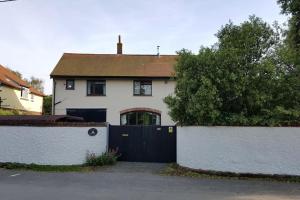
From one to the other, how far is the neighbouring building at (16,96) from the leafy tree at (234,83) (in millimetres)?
23271

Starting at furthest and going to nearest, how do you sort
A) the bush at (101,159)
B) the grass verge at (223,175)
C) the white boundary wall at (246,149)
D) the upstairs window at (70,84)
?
the upstairs window at (70,84) < the bush at (101,159) < the white boundary wall at (246,149) < the grass verge at (223,175)

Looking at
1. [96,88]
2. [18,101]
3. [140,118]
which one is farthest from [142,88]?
[18,101]

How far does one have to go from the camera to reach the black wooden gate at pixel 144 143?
73.4ft

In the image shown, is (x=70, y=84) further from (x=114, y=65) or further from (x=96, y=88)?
(x=114, y=65)

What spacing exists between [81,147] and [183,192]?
832cm

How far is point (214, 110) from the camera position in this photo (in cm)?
1788

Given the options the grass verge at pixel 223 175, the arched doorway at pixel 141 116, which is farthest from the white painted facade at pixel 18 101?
the grass verge at pixel 223 175

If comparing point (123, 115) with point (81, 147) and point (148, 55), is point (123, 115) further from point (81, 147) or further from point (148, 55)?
point (81, 147)

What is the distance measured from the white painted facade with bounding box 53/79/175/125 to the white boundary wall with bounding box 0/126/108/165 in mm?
13798

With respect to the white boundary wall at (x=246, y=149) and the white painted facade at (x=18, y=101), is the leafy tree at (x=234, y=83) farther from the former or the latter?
the white painted facade at (x=18, y=101)

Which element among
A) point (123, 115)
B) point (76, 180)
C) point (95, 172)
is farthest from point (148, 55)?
point (76, 180)

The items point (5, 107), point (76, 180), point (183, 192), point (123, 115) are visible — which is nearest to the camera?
point (183, 192)

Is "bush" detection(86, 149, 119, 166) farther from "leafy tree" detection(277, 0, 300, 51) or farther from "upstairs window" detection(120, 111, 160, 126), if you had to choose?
"upstairs window" detection(120, 111, 160, 126)

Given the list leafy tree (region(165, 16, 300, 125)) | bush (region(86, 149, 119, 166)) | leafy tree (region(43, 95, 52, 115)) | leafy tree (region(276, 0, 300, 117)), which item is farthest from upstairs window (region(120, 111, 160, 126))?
leafy tree (region(43, 95, 52, 115))
